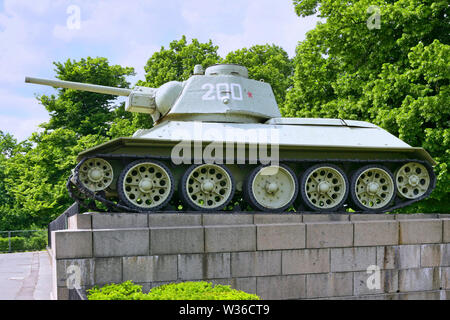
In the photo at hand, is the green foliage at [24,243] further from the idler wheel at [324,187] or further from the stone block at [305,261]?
the stone block at [305,261]

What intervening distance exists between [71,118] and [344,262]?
2660cm

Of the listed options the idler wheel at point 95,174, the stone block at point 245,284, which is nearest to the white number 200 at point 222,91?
the idler wheel at point 95,174

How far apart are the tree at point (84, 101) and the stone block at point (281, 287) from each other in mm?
23556

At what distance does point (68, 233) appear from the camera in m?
8.74

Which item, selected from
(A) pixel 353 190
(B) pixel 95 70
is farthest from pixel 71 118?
(A) pixel 353 190

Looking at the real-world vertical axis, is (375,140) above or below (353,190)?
above

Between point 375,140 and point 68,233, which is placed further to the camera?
point 375,140

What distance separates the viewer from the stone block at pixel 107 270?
8.88 meters

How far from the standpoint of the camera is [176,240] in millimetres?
9492

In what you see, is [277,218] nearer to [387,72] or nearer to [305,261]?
[305,261]

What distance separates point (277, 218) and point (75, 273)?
171 inches

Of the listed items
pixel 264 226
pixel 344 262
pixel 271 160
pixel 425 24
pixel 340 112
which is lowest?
pixel 344 262
